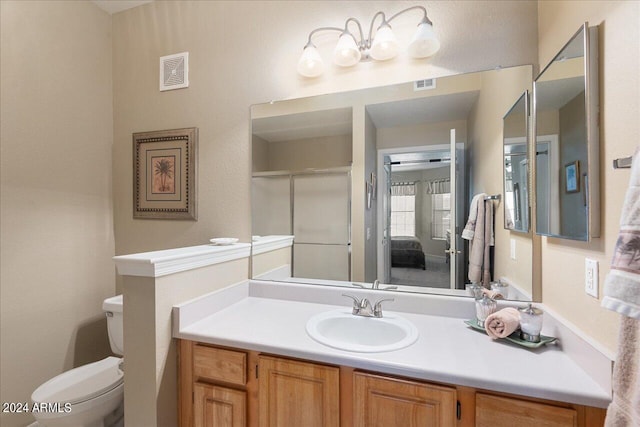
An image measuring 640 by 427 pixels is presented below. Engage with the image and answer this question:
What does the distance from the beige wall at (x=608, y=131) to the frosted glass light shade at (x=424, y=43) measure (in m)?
0.49

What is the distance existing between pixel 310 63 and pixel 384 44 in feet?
1.38

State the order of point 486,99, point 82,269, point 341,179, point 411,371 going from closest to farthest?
point 411,371 → point 486,99 → point 341,179 → point 82,269

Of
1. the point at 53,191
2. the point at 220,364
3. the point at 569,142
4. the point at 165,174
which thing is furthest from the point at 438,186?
the point at 53,191

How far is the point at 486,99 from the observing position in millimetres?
1411

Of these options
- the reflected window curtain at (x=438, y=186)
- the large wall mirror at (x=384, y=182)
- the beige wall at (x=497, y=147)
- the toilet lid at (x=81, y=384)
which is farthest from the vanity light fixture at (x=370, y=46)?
the toilet lid at (x=81, y=384)

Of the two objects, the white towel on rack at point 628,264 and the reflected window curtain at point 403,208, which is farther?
the reflected window curtain at point 403,208

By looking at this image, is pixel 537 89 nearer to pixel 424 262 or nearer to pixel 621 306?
pixel 424 262

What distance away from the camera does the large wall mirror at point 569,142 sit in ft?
2.98

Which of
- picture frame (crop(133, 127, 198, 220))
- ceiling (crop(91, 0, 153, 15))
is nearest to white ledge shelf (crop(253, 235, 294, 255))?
picture frame (crop(133, 127, 198, 220))

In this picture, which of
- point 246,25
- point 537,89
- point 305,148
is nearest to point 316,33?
point 246,25

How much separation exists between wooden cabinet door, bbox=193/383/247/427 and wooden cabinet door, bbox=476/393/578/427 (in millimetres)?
900

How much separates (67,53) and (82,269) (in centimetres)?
149

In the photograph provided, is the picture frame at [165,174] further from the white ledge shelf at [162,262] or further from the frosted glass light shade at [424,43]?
the frosted glass light shade at [424,43]

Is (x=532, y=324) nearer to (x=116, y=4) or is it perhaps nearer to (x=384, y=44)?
(x=384, y=44)
